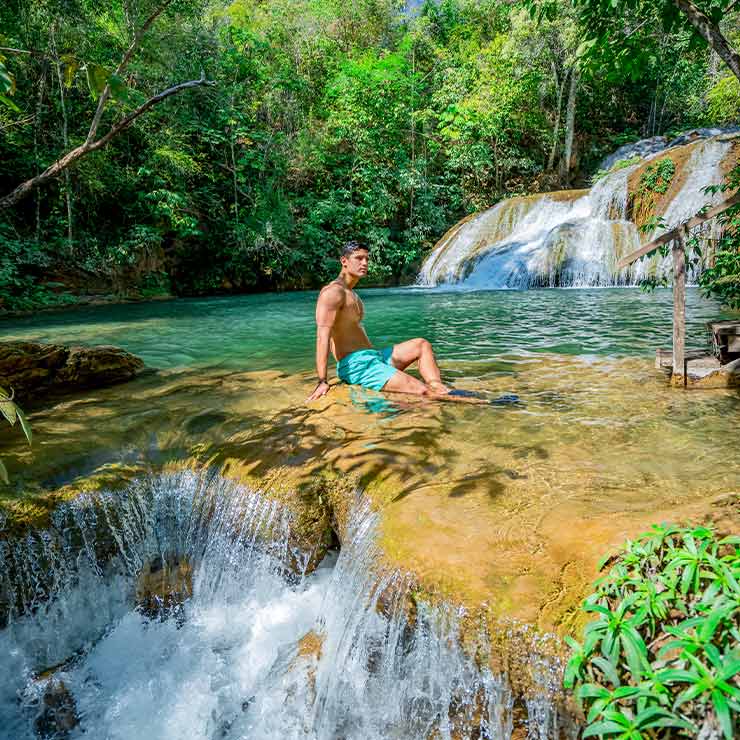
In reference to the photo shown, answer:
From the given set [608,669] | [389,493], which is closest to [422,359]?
[389,493]

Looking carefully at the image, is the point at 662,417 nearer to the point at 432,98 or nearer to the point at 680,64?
the point at 432,98

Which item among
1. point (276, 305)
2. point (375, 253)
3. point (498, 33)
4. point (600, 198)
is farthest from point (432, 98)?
point (276, 305)

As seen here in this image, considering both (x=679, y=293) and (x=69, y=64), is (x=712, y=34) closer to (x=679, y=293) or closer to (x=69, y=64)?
(x=679, y=293)

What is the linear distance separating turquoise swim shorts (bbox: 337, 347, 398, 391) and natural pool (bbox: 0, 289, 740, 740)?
0.53 ft

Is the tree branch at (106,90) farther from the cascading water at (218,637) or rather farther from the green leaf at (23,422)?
the cascading water at (218,637)

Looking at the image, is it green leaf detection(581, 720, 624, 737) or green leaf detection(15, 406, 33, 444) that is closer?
green leaf detection(15, 406, 33, 444)

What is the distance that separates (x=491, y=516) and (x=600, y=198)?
17.3 metres

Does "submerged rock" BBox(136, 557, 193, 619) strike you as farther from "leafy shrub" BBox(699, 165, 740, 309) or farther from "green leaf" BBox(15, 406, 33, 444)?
"leafy shrub" BBox(699, 165, 740, 309)

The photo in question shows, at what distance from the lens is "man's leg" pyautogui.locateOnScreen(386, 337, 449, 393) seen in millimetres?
4797

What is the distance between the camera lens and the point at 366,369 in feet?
16.4

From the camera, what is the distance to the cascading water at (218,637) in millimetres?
2162

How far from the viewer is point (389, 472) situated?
3.13 meters

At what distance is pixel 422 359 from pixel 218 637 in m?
2.92

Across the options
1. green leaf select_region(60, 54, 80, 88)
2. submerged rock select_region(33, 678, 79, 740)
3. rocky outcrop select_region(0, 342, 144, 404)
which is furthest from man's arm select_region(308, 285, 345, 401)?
green leaf select_region(60, 54, 80, 88)
